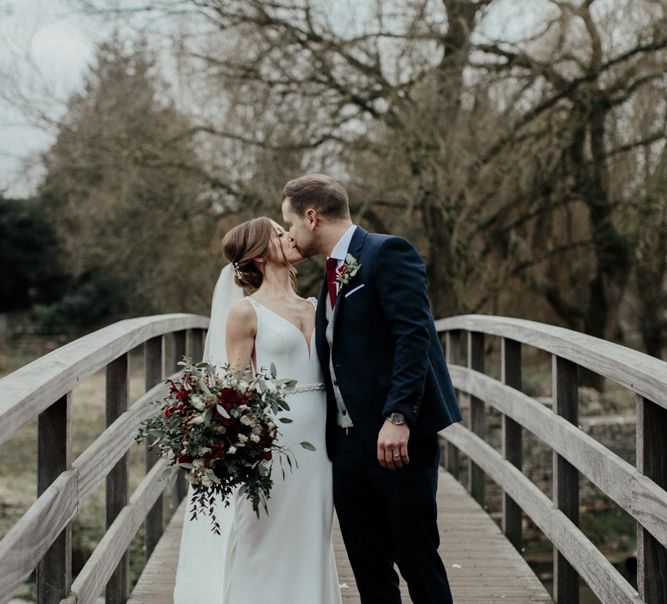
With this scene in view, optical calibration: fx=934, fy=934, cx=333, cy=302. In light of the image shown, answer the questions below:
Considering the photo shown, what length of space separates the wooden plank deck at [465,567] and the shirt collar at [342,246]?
1.60 metres

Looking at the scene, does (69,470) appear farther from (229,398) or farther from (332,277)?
(332,277)

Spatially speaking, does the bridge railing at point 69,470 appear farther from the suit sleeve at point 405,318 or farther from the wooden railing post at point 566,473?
the wooden railing post at point 566,473

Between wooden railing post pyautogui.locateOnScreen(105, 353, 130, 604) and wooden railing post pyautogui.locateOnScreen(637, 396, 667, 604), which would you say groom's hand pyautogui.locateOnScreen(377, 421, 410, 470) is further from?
wooden railing post pyautogui.locateOnScreen(105, 353, 130, 604)

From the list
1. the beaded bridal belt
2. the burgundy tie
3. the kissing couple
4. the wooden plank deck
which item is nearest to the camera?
the kissing couple

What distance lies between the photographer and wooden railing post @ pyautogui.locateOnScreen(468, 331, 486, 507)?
18.8 ft

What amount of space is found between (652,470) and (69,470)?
1619mm

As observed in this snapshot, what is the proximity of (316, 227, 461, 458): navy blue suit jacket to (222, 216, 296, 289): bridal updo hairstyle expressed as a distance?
591mm

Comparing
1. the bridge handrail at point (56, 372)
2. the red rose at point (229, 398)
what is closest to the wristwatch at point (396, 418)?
the red rose at point (229, 398)

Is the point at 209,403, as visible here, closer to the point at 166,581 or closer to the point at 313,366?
the point at 313,366

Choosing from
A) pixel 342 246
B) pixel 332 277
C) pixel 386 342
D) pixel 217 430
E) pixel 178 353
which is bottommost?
pixel 217 430

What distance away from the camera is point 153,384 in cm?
462

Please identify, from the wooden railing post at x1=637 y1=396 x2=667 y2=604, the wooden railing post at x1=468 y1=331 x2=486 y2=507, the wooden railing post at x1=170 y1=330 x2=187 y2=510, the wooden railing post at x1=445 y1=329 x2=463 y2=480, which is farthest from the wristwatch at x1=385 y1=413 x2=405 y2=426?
the wooden railing post at x1=445 y1=329 x2=463 y2=480

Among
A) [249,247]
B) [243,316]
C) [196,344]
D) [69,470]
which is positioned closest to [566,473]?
[243,316]

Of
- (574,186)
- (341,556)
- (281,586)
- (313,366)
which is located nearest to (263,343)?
(313,366)
